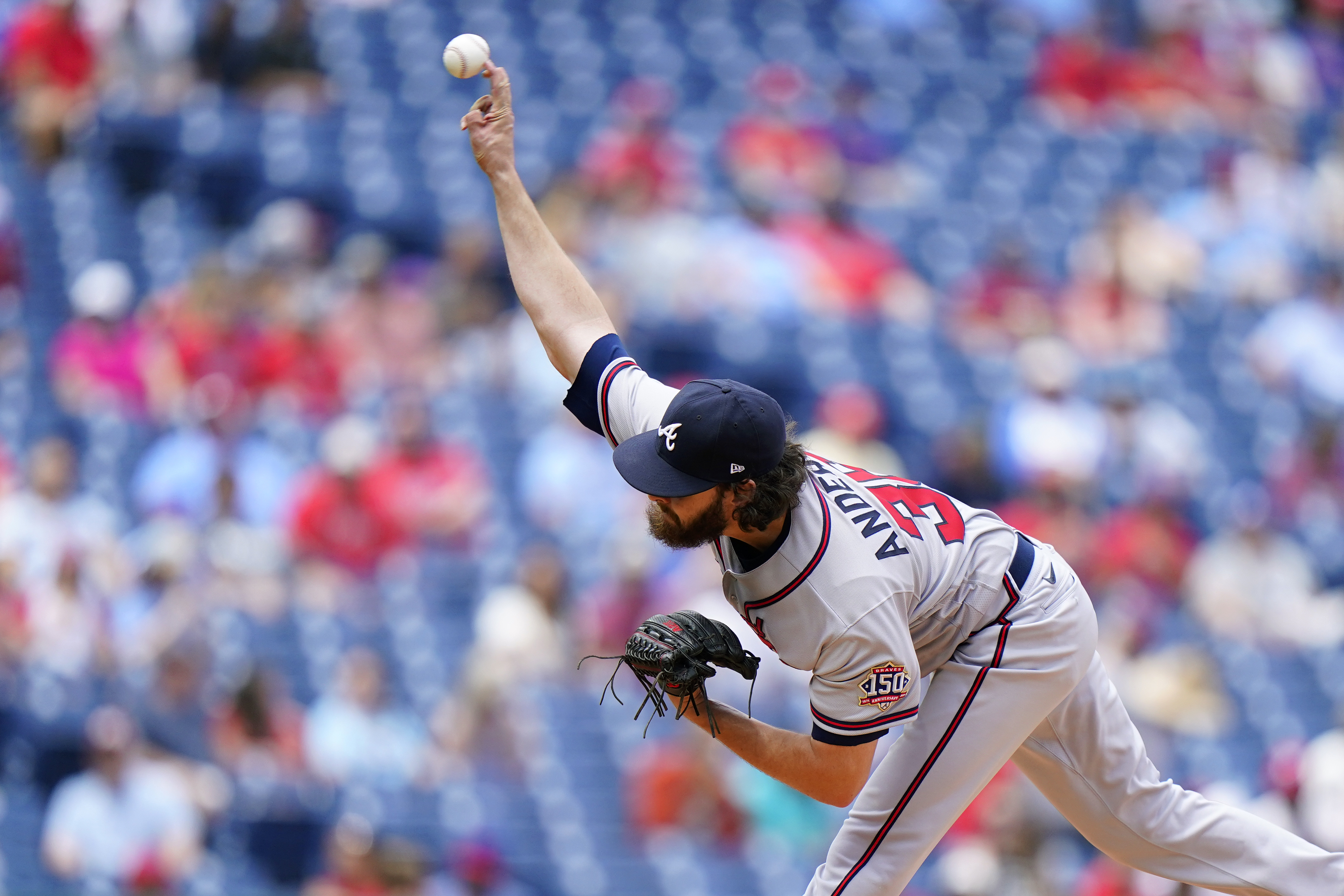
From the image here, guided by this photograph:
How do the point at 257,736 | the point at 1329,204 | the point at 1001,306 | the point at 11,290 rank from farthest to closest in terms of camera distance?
1. the point at 1329,204
2. the point at 1001,306
3. the point at 11,290
4. the point at 257,736

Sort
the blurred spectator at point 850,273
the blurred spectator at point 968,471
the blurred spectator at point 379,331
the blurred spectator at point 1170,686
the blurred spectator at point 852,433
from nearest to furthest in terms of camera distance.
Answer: the blurred spectator at point 1170,686
the blurred spectator at point 852,433
the blurred spectator at point 379,331
the blurred spectator at point 968,471
the blurred spectator at point 850,273

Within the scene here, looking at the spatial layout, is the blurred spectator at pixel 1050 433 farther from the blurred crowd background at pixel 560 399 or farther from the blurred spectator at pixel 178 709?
the blurred spectator at pixel 178 709

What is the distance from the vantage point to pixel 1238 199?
11.8 metres

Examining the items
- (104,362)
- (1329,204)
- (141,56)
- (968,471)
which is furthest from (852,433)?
(1329,204)

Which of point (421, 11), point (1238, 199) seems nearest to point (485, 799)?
point (421, 11)

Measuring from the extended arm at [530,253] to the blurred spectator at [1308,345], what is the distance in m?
8.14

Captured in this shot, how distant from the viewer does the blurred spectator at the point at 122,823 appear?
657cm

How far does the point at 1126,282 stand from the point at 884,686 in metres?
8.16

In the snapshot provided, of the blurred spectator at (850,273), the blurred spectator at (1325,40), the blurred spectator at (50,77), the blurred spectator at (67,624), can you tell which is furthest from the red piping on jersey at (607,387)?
the blurred spectator at (1325,40)

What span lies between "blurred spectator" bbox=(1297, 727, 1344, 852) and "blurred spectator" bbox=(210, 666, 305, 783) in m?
4.17

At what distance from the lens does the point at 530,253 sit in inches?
144

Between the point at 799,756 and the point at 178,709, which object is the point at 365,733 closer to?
the point at 178,709

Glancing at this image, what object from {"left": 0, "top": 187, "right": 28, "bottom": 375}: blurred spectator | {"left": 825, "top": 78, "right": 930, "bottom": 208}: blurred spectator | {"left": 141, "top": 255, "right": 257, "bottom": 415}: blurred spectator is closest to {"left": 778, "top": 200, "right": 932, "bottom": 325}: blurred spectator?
{"left": 825, "top": 78, "right": 930, "bottom": 208}: blurred spectator

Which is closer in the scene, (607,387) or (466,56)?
(466,56)
